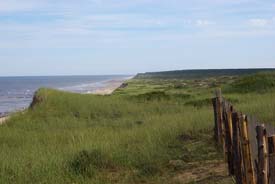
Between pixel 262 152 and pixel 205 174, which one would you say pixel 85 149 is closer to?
pixel 205 174

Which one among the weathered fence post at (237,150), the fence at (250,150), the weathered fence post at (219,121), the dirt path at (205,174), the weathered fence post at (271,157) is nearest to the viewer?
the weathered fence post at (271,157)

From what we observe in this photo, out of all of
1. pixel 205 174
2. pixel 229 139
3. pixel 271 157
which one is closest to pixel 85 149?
pixel 205 174

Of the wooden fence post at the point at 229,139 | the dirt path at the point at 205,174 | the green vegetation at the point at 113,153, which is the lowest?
the dirt path at the point at 205,174

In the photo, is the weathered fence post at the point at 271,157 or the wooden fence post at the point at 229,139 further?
the wooden fence post at the point at 229,139

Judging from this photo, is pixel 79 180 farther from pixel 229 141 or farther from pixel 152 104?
pixel 152 104

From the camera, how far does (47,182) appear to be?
27.7ft

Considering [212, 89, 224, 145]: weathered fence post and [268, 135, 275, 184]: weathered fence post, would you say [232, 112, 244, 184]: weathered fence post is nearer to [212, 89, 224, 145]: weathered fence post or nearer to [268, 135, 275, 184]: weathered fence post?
[268, 135, 275, 184]: weathered fence post

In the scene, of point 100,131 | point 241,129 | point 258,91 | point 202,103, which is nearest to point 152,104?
point 202,103

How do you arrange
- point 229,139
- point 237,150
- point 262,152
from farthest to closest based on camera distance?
point 229,139 < point 237,150 < point 262,152

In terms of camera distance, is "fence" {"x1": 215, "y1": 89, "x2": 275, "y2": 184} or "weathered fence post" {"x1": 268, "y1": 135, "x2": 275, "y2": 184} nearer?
"weathered fence post" {"x1": 268, "y1": 135, "x2": 275, "y2": 184}

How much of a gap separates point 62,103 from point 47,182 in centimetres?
1562

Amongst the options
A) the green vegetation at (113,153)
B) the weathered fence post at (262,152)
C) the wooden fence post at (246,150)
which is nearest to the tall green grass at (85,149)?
the green vegetation at (113,153)

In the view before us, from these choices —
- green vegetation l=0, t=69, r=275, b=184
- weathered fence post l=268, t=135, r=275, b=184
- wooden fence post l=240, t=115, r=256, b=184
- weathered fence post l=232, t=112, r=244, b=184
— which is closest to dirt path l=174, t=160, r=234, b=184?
green vegetation l=0, t=69, r=275, b=184

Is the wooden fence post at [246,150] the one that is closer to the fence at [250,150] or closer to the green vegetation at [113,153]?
the fence at [250,150]
